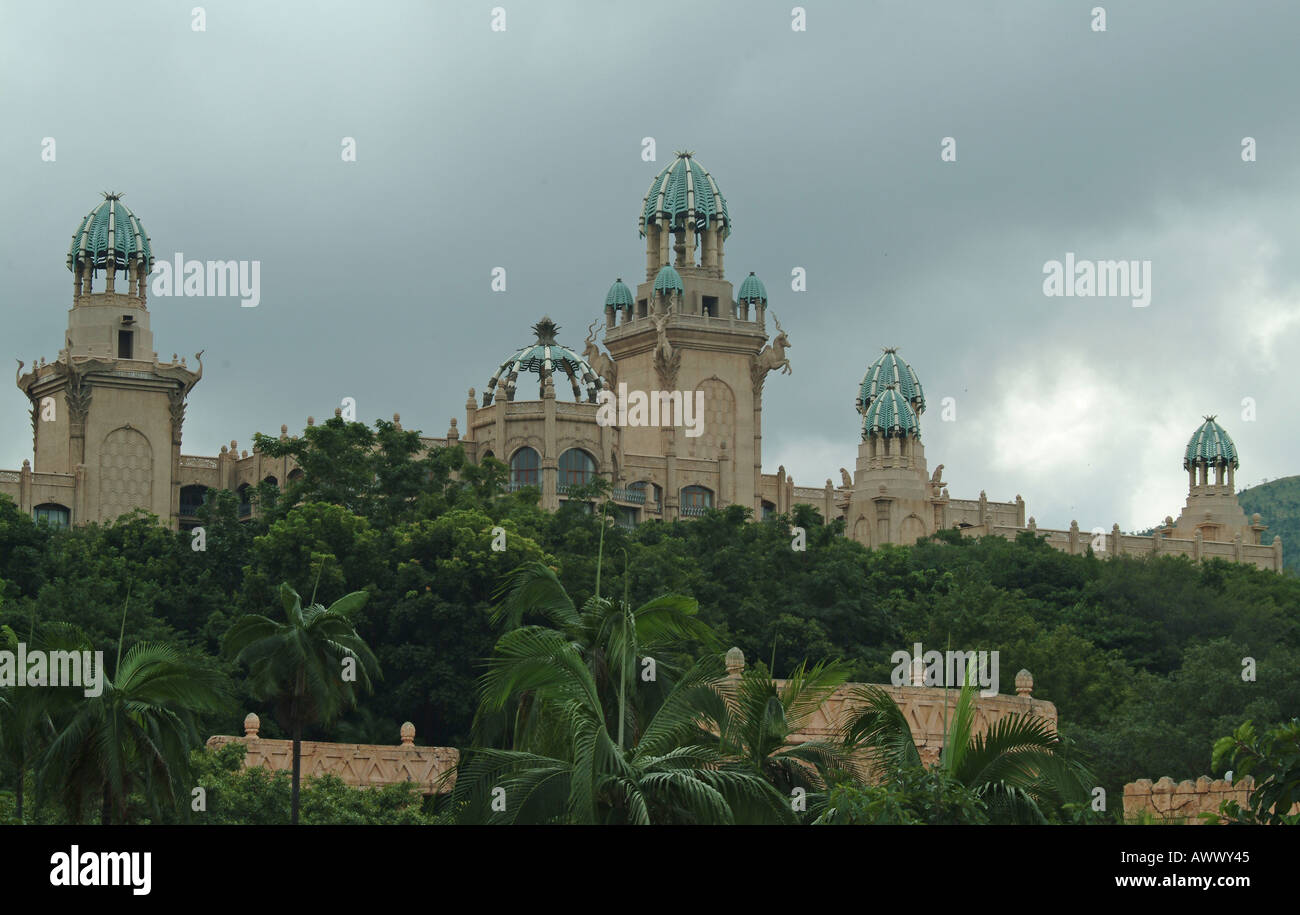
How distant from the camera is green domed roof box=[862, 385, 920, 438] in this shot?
9619 cm

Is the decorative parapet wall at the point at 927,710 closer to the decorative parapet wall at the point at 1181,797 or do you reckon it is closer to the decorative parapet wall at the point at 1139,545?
the decorative parapet wall at the point at 1181,797

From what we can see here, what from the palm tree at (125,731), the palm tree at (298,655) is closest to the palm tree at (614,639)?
the palm tree at (125,731)

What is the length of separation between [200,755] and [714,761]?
58.4 ft

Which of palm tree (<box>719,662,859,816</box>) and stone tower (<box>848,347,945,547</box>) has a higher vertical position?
stone tower (<box>848,347,945,547</box>)

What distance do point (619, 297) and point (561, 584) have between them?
1887 inches

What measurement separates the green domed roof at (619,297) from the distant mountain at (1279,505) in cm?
Answer: 8820

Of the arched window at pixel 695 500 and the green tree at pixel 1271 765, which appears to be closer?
the green tree at pixel 1271 765

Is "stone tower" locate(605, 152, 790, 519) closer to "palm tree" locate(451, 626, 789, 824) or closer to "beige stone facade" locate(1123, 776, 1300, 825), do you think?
"beige stone facade" locate(1123, 776, 1300, 825)

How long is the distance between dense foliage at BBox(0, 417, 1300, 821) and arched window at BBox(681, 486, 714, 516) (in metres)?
8.46

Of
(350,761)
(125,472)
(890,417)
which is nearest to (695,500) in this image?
(890,417)

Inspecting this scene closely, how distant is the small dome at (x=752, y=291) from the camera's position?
3679 inches

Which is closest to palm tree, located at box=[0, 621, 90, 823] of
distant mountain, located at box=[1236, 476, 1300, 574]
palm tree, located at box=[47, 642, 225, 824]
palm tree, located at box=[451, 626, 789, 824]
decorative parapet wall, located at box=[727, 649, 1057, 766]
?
palm tree, located at box=[47, 642, 225, 824]

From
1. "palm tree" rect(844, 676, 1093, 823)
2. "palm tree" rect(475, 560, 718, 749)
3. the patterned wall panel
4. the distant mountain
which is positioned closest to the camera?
"palm tree" rect(844, 676, 1093, 823)
